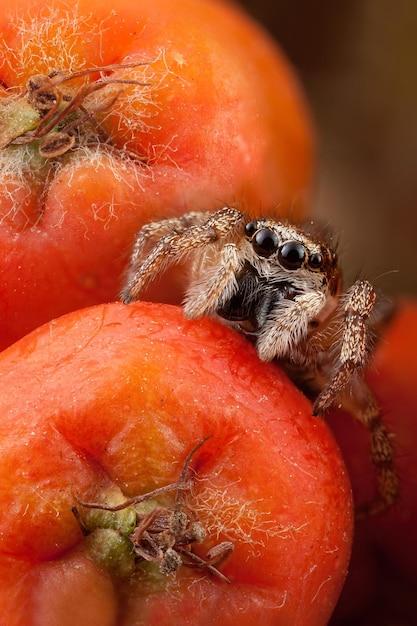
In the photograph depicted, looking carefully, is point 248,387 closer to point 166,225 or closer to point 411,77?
point 166,225

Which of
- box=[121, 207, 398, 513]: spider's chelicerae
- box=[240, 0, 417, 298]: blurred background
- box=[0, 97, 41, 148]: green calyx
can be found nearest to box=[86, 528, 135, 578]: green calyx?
box=[121, 207, 398, 513]: spider's chelicerae

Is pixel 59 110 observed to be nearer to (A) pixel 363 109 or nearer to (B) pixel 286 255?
(B) pixel 286 255

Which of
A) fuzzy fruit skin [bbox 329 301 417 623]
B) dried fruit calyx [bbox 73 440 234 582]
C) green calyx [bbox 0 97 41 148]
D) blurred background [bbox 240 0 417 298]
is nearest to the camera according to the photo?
dried fruit calyx [bbox 73 440 234 582]

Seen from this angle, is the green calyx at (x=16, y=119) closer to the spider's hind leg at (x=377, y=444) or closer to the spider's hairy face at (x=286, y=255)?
the spider's hairy face at (x=286, y=255)

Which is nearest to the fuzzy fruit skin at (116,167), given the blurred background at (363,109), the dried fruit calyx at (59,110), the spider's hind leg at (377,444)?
the dried fruit calyx at (59,110)

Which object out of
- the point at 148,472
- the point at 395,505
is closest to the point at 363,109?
the point at 395,505

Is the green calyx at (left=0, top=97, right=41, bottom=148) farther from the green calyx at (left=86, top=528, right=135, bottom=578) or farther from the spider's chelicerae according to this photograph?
the green calyx at (left=86, top=528, right=135, bottom=578)
